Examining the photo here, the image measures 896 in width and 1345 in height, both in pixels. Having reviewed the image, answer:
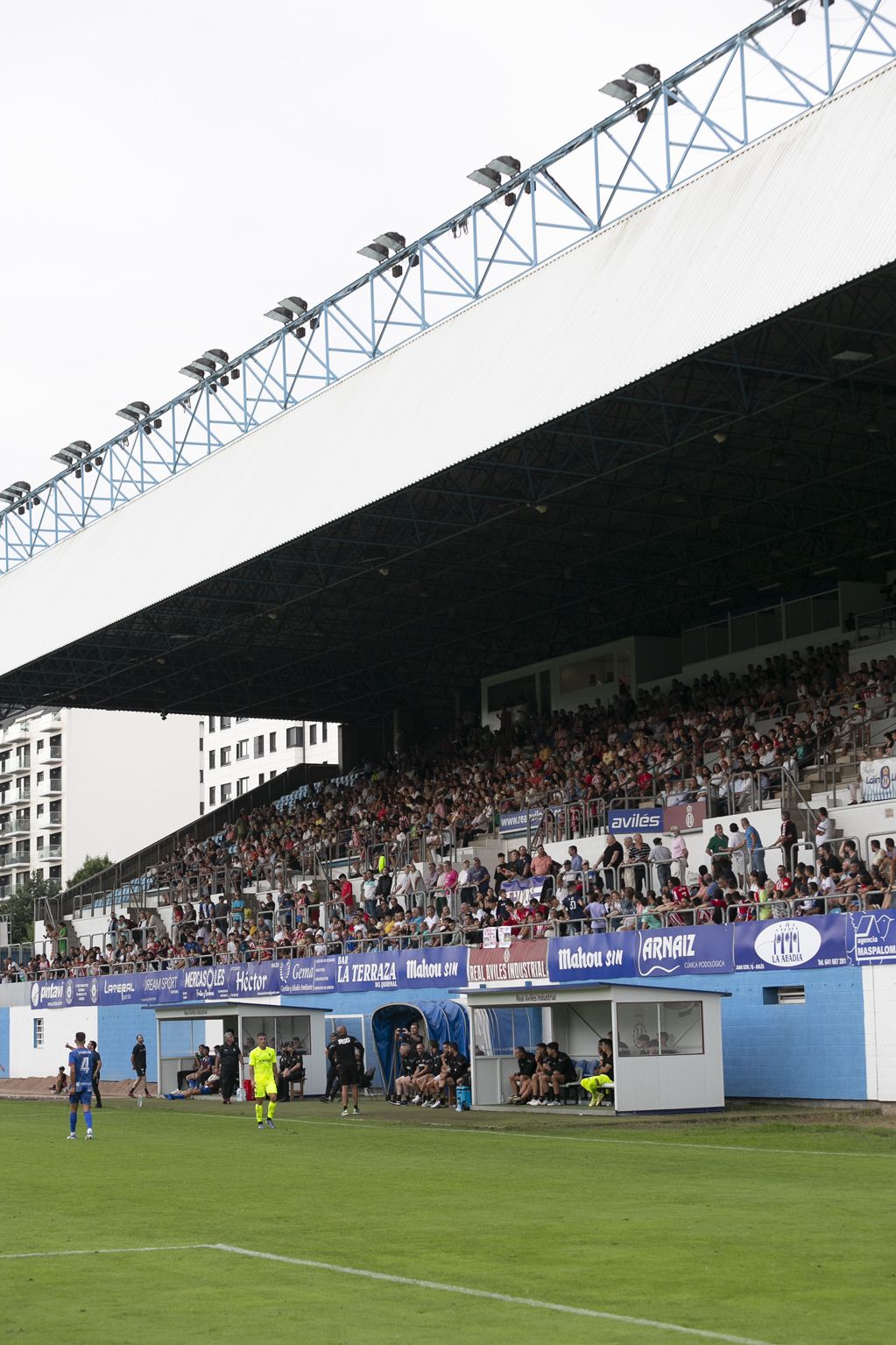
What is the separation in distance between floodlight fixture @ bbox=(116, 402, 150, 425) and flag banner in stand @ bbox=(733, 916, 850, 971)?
2571 centimetres

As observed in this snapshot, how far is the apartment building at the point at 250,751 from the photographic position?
124 m

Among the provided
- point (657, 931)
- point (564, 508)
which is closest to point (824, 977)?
point (657, 931)

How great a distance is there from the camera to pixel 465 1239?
1425 centimetres

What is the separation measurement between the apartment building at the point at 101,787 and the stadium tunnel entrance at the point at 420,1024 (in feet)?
318

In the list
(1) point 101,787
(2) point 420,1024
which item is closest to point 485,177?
(2) point 420,1024

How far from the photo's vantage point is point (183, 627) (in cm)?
5269

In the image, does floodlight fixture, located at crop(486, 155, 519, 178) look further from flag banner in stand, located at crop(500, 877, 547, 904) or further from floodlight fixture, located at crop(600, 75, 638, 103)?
flag banner in stand, located at crop(500, 877, 547, 904)

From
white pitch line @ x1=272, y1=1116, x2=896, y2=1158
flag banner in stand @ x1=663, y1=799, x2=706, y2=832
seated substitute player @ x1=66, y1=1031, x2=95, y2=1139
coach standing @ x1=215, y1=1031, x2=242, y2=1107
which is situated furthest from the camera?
coach standing @ x1=215, y1=1031, x2=242, y2=1107

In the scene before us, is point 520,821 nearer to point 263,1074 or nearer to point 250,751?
point 263,1074

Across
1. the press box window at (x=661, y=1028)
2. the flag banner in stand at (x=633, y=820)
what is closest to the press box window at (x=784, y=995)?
the press box window at (x=661, y=1028)

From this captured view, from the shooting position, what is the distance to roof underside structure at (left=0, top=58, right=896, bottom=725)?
28859 millimetres

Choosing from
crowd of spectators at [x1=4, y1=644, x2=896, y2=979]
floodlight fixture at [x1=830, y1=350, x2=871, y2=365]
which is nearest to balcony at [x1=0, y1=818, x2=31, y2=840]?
crowd of spectators at [x1=4, y1=644, x2=896, y2=979]

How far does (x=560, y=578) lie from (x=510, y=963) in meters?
18.1

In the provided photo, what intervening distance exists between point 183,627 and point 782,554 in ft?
58.3
